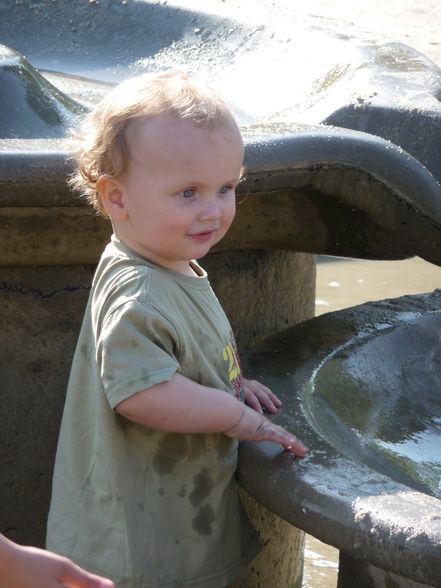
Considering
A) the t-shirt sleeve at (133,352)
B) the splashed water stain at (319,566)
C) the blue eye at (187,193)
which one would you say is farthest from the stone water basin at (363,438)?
the splashed water stain at (319,566)

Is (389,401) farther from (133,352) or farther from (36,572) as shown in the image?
(36,572)

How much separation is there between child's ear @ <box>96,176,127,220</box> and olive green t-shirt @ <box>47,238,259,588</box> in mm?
55

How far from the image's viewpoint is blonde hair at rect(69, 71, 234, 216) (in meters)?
1.83

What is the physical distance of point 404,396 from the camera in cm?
248

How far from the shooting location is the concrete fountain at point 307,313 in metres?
1.85

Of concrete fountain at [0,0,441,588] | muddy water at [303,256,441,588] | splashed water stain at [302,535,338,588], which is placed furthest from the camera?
muddy water at [303,256,441,588]

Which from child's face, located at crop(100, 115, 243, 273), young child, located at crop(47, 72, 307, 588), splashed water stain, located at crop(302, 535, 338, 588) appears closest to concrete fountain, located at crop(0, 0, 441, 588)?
young child, located at crop(47, 72, 307, 588)

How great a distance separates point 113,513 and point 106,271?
38cm

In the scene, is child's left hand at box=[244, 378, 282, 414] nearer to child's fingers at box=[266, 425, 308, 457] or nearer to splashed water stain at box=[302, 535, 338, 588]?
child's fingers at box=[266, 425, 308, 457]

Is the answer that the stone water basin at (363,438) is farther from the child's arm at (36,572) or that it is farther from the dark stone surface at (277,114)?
the child's arm at (36,572)

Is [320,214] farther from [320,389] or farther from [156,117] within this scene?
[156,117]

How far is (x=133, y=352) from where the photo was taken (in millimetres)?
1779

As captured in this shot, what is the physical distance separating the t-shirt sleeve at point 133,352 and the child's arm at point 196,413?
0.02 metres

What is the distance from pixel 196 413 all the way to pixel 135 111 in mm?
461
